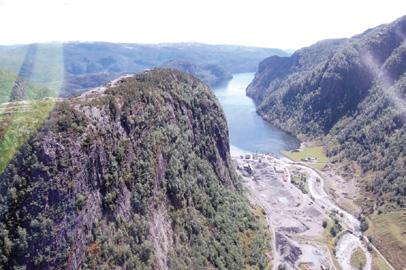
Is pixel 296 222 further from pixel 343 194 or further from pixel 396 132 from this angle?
pixel 396 132

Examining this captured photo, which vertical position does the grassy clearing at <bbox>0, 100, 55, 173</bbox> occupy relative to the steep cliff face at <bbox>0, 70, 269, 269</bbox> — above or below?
above

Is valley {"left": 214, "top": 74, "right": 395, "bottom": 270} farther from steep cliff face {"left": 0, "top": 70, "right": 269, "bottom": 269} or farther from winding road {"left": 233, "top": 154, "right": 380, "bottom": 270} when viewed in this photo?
steep cliff face {"left": 0, "top": 70, "right": 269, "bottom": 269}

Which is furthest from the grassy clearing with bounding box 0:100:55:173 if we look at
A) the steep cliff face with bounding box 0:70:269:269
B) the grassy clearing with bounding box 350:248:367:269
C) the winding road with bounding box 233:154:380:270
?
the grassy clearing with bounding box 350:248:367:269

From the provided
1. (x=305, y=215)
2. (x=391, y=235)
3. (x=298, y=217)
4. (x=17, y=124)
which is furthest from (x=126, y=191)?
(x=391, y=235)

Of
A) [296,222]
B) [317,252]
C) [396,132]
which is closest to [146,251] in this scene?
[317,252]

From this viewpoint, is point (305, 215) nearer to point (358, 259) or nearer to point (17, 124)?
point (358, 259)

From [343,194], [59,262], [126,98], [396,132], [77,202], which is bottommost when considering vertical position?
[343,194]

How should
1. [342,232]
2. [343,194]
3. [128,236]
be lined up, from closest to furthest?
1. [128,236]
2. [342,232]
3. [343,194]
